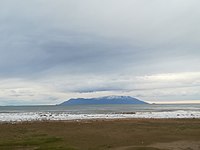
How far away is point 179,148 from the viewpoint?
64.0 feet

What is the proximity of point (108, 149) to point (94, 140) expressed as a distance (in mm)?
3812

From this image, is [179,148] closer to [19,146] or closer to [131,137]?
[131,137]

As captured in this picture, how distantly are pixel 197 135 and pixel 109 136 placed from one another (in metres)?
6.83

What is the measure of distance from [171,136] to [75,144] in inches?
312

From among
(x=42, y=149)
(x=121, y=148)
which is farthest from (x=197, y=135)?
(x=42, y=149)

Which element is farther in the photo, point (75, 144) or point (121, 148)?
point (75, 144)

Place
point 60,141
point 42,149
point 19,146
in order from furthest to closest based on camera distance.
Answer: point 60,141 < point 19,146 < point 42,149

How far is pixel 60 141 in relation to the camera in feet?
73.9

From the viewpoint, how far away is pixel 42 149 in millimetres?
18578

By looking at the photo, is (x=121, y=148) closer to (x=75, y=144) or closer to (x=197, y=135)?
(x=75, y=144)

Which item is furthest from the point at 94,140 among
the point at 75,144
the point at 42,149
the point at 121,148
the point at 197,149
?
the point at 197,149

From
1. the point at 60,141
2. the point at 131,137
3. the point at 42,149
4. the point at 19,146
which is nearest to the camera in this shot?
the point at 42,149

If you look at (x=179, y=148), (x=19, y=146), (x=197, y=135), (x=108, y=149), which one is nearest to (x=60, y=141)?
(x=19, y=146)

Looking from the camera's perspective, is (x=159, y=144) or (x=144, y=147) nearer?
(x=144, y=147)
